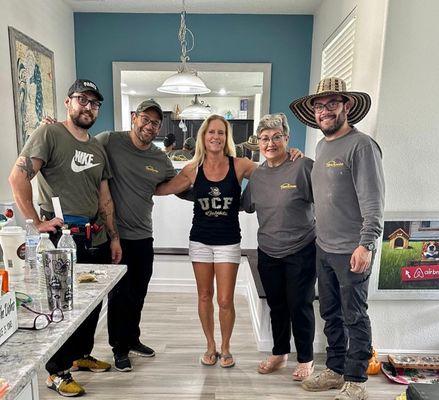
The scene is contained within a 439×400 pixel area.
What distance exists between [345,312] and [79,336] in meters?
1.42

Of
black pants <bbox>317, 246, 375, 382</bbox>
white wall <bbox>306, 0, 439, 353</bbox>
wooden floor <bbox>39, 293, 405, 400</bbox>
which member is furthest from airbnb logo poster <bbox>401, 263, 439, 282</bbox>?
wooden floor <bbox>39, 293, 405, 400</bbox>

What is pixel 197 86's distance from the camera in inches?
105

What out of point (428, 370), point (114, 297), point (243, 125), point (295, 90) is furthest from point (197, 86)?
point (428, 370)

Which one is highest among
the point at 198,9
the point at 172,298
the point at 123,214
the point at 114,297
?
the point at 198,9

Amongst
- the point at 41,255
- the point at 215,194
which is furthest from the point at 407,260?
the point at 41,255

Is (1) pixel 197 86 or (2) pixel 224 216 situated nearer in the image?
(2) pixel 224 216

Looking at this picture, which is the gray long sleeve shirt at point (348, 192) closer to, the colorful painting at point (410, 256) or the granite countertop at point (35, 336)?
the colorful painting at point (410, 256)

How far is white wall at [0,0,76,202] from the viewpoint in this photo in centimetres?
237

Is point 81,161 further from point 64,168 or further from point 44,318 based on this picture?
point 44,318

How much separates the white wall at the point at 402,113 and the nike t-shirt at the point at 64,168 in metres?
1.59

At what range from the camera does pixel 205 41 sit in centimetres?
355

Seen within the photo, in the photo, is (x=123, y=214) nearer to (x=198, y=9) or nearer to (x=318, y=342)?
(x=318, y=342)

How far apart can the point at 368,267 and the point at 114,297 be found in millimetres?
1449

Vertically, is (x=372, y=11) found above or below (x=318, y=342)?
above
